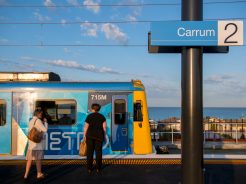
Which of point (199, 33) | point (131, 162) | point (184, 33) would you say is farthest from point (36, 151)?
point (199, 33)

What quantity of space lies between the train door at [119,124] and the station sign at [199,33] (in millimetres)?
6778

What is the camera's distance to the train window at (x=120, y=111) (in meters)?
11.7

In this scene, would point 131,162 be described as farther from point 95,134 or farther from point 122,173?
point 95,134

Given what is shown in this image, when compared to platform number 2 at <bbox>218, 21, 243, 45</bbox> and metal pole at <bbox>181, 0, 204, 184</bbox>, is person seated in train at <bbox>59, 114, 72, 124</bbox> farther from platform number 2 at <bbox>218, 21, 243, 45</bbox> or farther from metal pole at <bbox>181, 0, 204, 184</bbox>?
platform number 2 at <bbox>218, 21, 243, 45</bbox>

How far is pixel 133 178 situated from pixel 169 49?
3772 mm

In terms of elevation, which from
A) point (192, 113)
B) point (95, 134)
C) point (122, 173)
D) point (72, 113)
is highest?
point (192, 113)

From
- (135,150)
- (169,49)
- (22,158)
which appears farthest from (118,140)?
(169,49)

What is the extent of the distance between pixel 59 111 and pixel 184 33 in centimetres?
748

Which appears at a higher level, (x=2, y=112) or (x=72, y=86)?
(x=72, y=86)

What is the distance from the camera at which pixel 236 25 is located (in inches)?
196

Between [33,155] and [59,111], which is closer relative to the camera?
[33,155]

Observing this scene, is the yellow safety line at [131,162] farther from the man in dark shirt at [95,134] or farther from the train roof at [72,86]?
the train roof at [72,86]

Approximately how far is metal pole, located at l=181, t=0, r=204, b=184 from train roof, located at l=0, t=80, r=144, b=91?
22.3 feet

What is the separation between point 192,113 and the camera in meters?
4.89
